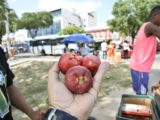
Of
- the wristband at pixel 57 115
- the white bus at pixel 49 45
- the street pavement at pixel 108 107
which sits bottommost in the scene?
the white bus at pixel 49 45

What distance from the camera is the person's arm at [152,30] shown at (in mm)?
3701

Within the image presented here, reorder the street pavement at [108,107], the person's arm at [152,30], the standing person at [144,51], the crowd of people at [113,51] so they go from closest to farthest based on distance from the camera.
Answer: the person's arm at [152,30]
the standing person at [144,51]
the street pavement at [108,107]
the crowd of people at [113,51]

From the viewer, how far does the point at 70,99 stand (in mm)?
1902

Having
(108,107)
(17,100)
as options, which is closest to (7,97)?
(17,100)

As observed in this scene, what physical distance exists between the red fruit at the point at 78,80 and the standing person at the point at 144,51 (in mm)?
2021

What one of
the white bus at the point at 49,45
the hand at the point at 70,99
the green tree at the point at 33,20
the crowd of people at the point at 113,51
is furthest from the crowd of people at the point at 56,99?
the green tree at the point at 33,20

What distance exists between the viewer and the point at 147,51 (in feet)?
12.9

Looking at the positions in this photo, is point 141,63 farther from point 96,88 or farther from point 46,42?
point 46,42

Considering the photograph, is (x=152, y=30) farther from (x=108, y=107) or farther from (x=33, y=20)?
(x=33, y=20)

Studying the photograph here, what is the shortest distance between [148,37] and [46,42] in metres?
32.6

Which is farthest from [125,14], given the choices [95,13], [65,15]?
[95,13]

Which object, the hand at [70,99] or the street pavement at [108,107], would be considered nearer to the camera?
the hand at [70,99]

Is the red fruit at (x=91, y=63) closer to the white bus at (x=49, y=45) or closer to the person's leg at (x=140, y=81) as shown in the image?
the person's leg at (x=140, y=81)

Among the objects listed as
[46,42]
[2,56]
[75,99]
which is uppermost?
[2,56]
